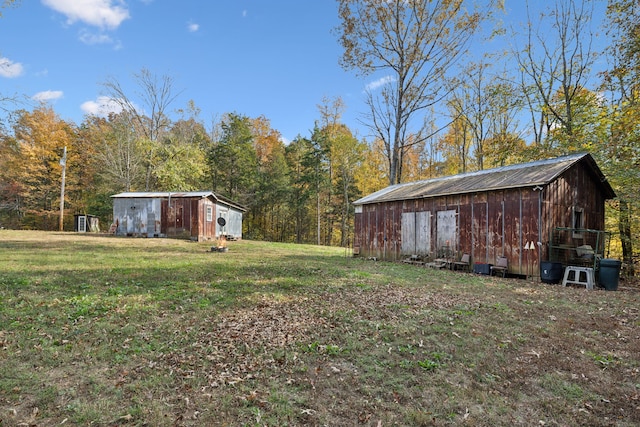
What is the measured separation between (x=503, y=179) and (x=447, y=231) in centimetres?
310

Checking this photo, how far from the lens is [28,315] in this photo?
5547 millimetres

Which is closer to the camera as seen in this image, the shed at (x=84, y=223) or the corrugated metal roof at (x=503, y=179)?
the corrugated metal roof at (x=503, y=179)

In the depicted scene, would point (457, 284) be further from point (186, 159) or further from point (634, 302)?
point (186, 159)

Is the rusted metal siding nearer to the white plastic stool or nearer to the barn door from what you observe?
the barn door

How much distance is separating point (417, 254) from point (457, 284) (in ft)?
19.3

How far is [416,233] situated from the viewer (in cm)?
1600

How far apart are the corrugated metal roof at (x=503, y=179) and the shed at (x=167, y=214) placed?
1358cm

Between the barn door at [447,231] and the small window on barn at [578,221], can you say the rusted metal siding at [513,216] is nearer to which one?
the barn door at [447,231]

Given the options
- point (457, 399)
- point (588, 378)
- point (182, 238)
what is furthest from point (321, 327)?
point (182, 238)

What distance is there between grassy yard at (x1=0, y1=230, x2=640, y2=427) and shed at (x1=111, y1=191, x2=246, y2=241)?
16.5m

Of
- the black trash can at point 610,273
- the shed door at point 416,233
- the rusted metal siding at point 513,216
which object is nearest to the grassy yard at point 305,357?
the black trash can at point 610,273

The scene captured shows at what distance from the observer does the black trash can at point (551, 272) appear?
1093 centimetres

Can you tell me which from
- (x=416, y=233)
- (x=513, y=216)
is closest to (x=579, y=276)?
(x=513, y=216)

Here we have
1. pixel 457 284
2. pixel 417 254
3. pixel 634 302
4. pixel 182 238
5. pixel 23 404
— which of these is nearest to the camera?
pixel 23 404
